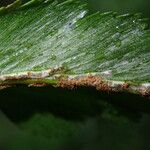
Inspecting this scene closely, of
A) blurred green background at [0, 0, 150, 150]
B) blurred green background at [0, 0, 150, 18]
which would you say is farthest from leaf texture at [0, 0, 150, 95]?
blurred green background at [0, 0, 150, 18]

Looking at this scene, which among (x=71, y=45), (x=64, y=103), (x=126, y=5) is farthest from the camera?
(x=126, y=5)

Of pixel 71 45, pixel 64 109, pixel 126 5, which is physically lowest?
pixel 126 5

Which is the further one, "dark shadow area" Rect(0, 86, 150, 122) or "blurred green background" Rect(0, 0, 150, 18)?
"blurred green background" Rect(0, 0, 150, 18)

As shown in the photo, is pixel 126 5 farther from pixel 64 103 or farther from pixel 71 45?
pixel 71 45

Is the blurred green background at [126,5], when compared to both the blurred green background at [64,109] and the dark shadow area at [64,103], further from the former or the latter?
the dark shadow area at [64,103]

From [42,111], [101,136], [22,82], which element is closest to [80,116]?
[42,111]

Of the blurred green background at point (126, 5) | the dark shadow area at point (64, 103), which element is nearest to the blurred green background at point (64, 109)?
the dark shadow area at point (64, 103)

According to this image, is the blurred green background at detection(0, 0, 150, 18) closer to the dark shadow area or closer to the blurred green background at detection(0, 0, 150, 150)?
the blurred green background at detection(0, 0, 150, 150)

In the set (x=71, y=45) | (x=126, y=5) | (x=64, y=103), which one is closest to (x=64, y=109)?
(x=64, y=103)
